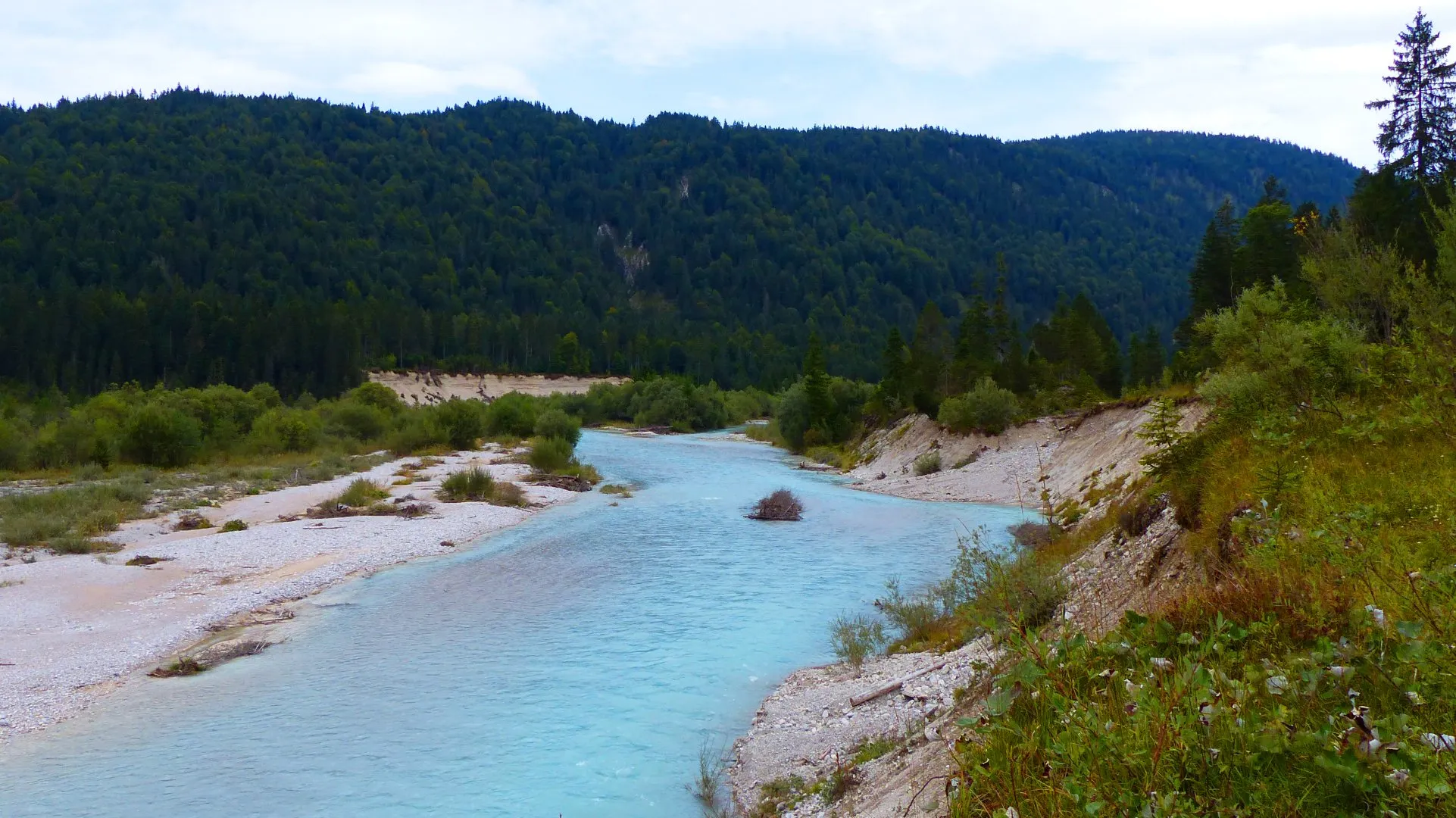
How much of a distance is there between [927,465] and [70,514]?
3499 centimetres

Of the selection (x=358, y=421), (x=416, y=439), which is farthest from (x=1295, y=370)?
(x=358, y=421)

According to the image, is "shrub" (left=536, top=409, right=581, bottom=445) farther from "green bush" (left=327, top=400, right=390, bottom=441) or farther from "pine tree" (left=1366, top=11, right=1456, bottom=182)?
"pine tree" (left=1366, top=11, right=1456, bottom=182)

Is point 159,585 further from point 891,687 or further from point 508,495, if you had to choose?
point 891,687

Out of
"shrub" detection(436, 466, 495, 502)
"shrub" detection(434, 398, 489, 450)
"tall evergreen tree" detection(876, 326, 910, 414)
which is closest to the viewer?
"shrub" detection(436, 466, 495, 502)

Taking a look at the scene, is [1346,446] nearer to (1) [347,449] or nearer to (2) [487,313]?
(1) [347,449]

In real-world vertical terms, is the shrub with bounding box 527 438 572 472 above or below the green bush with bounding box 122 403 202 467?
below

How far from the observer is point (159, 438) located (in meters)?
44.1

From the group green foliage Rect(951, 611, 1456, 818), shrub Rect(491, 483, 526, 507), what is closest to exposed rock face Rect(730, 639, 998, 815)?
green foliage Rect(951, 611, 1456, 818)

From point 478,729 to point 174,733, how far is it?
3909mm

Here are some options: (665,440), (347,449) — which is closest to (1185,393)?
(347,449)

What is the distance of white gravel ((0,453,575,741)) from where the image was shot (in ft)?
43.6

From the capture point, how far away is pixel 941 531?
2800cm

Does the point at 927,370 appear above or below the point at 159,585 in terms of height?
above

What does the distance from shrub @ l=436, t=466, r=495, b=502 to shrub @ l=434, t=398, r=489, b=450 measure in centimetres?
2287
